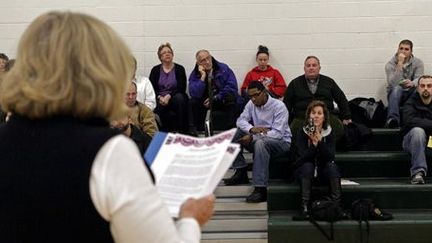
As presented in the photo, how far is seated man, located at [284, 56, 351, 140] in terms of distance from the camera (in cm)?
728

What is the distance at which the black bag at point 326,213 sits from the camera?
5793mm

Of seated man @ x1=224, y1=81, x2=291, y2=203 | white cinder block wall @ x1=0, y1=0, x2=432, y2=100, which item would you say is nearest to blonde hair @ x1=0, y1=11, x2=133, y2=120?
seated man @ x1=224, y1=81, x2=291, y2=203

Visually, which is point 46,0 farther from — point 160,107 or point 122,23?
point 160,107

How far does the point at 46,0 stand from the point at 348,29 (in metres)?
3.83

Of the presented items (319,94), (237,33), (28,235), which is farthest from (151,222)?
(237,33)

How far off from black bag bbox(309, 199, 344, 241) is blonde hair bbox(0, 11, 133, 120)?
480cm

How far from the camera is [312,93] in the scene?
732 centimetres

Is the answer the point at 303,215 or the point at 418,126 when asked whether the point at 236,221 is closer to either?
the point at 303,215

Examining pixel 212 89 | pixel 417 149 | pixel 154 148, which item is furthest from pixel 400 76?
pixel 154 148

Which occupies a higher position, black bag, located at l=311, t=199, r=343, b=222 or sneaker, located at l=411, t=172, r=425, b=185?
sneaker, located at l=411, t=172, r=425, b=185

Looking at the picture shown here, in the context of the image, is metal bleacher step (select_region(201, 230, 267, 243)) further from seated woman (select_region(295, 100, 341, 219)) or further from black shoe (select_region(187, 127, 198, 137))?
black shoe (select_region(187, 127, 198, 137))

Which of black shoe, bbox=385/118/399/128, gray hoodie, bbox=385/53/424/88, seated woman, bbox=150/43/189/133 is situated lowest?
black shoe, bbox=385/118/399/128

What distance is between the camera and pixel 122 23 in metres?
8.24

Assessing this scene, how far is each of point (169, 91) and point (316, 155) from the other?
7.10 ft
